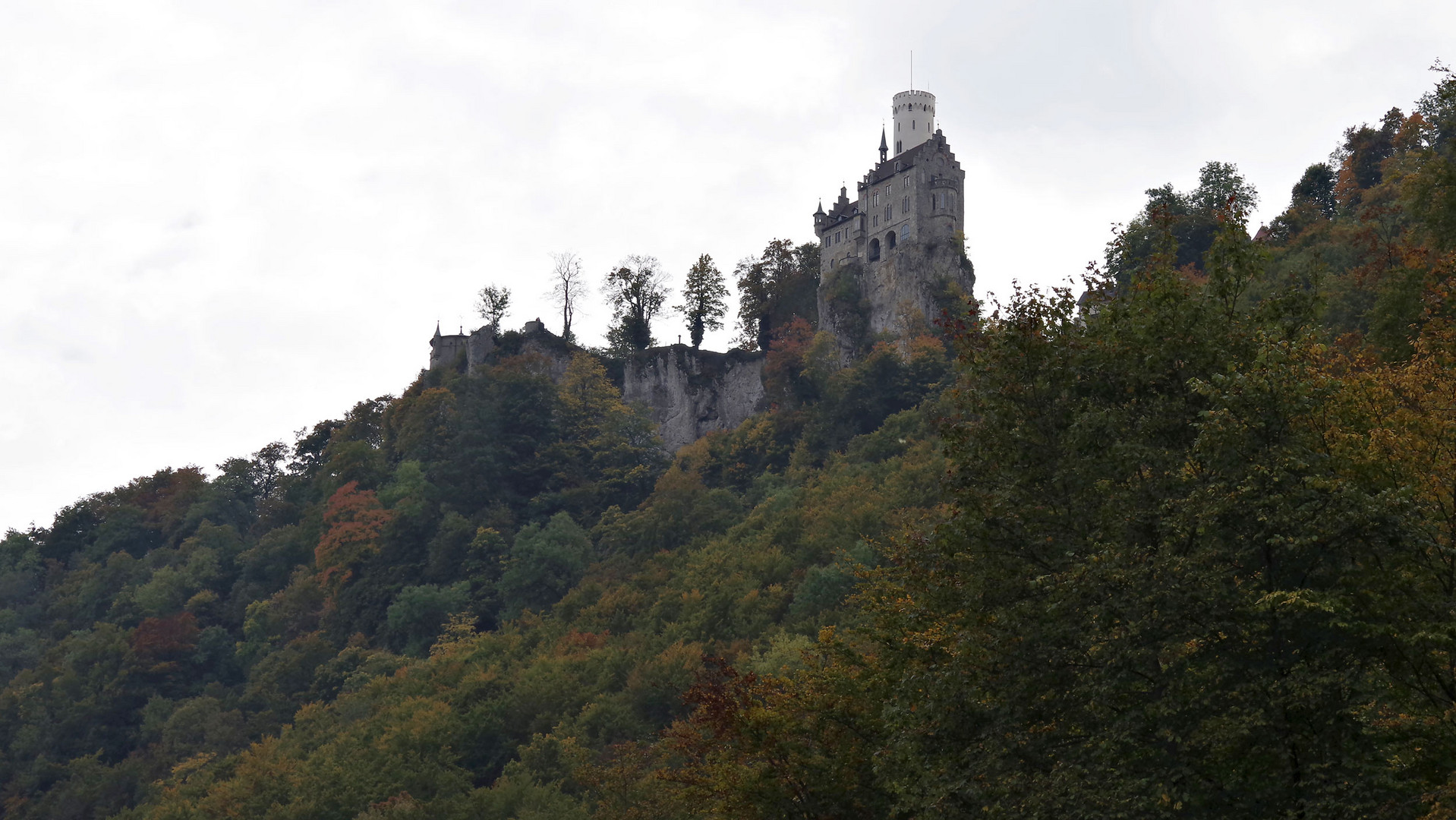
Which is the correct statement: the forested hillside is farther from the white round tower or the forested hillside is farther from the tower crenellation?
the white round tower

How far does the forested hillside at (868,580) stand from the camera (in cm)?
1452

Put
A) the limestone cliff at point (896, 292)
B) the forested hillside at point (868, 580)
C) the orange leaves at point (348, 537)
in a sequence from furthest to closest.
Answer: the limestone cliff at point (896, 292), the orange leaves at point (348, 537), the forested hillside at point (868, 580)

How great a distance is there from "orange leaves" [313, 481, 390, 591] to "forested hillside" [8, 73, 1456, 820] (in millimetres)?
259

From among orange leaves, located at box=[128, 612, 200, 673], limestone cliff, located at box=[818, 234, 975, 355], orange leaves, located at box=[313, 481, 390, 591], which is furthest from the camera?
limestone cliff, located at box=[818, 234, 975, 355]

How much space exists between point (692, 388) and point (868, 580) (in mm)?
49378

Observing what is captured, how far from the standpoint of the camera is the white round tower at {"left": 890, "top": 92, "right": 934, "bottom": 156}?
78.2 m

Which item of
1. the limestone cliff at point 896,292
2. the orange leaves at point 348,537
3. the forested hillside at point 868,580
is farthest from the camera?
the limestone cliff at point 896,292

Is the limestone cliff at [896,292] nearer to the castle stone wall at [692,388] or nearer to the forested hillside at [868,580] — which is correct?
the forested hillside at [868,580]

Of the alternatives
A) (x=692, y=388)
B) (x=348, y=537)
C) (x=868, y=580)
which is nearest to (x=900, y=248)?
(x=692, y=388)

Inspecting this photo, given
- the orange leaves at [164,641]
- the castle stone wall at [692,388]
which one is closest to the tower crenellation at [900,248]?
the castle stone wall at [692,388]

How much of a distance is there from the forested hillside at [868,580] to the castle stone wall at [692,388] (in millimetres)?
3492

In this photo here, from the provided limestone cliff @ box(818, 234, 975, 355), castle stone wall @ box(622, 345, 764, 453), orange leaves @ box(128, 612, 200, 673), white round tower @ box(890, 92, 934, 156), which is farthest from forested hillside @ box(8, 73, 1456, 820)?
white round tower @ box(890, 92, 934, 156)

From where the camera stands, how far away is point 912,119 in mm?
78625

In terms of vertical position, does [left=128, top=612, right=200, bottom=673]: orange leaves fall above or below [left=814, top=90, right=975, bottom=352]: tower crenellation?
below
